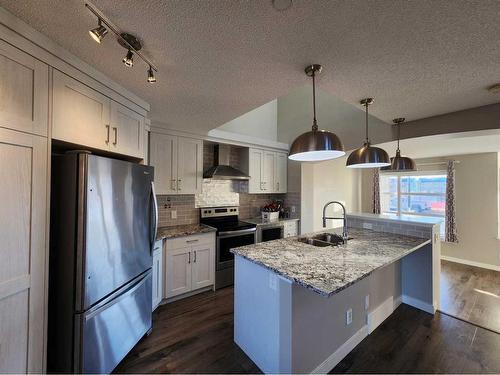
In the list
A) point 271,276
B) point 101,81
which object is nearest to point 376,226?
point 271,276

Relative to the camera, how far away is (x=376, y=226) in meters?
2.85

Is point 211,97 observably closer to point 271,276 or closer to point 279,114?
point 271,276

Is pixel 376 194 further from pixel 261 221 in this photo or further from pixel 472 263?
pixel 261 221

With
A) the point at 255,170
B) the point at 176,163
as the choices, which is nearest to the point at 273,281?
the point at 176,163

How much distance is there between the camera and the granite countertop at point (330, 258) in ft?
4.28

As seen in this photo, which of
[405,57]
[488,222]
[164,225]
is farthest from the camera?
[488,222]

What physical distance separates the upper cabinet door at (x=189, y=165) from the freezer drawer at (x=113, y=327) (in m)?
1.37

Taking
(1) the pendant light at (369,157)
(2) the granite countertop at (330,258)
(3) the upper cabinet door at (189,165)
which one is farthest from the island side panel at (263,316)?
(3) the upper cabinet door at (189,165)

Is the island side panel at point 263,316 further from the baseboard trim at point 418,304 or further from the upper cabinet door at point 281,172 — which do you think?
the upper cabinet door at point 281,172

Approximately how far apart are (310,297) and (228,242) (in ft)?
5.96

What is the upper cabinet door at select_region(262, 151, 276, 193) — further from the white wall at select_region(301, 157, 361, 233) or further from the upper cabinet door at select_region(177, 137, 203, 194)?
the upper cabinet door at select_region(177, 137, 203, 194)

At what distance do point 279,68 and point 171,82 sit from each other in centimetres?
88

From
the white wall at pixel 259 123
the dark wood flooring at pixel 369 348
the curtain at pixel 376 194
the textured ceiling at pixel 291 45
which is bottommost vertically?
the dark wood flooring at pixel 369 348

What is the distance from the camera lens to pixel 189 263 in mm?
2855
